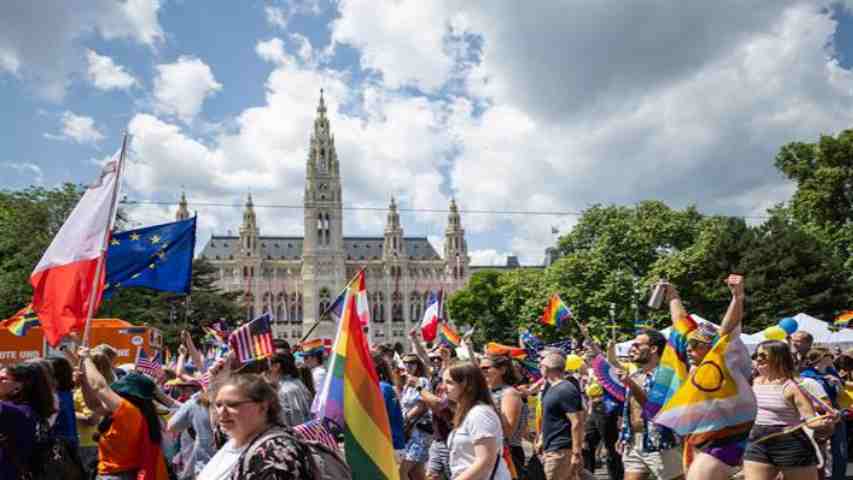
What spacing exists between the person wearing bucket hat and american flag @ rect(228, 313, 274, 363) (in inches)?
62.2

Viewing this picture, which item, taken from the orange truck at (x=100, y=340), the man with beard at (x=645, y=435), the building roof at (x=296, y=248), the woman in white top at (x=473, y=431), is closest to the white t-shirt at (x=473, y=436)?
A: the woman in white top at (x=473, y=431)

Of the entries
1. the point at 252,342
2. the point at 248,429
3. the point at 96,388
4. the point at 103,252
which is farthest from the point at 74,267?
the point at 248,429

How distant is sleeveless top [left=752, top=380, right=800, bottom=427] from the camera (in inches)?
217

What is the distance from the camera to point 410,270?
113125 mm

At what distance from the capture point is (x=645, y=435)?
606cm

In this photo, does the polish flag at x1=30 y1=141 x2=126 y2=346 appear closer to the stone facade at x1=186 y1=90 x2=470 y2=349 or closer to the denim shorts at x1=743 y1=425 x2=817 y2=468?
the denim shorts at x1=743 y1=425 x2=817 y2=468

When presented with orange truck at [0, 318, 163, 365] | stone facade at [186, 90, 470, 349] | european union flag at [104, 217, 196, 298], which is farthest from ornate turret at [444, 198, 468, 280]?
european union flag at [104, 217, 196, 298]

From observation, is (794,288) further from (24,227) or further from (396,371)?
(24,227)

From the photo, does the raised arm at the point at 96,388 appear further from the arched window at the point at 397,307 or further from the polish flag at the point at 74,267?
the arched window at the point at 397,307

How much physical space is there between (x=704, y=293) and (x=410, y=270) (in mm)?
76891

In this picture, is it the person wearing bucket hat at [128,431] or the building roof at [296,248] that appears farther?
the building roof at [296,248]

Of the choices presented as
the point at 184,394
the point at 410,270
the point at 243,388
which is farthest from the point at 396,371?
the point at 410,270

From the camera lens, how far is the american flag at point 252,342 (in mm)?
6605

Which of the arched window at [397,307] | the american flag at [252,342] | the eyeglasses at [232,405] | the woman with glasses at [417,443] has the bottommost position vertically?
the woman with glasses at [417,443]
